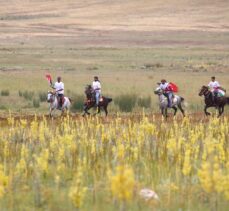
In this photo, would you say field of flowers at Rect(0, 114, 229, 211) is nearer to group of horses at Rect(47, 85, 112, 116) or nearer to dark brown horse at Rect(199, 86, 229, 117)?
group of horses at Rect(47, 85, 112, 116)

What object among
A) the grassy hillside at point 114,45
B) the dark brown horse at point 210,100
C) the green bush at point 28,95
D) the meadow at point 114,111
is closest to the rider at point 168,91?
the meadow at point 114,111

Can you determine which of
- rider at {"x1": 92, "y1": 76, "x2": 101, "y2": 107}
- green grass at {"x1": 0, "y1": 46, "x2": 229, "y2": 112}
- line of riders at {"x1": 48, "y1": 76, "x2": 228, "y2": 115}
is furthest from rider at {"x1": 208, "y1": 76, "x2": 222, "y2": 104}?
rider at {"x1": 92, "y1": 76, "x2": 101, "y2": 107}

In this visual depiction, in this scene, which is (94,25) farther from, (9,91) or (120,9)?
(9,91)

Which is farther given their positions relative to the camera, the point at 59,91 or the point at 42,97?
the point at 42,97

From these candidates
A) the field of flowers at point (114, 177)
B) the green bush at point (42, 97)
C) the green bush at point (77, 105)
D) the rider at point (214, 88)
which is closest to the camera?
the field of flowers at point (114, 177)

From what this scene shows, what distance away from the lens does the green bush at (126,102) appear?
31125 millimetres

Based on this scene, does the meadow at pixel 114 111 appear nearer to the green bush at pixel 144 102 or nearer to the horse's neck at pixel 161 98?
the green bush at pixel 144 102

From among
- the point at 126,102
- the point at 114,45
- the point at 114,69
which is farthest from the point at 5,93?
the point at 114,45

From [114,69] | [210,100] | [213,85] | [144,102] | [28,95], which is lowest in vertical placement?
[114,69]

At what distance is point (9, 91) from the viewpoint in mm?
35594

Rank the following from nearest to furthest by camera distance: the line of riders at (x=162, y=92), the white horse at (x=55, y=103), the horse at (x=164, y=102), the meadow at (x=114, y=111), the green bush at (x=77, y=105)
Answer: the meadow at (x=114, y=111), the horse at (x=164, y=102), the line of riders at (x=162, y=92), the white horse at (x=55, y=103), the green bush at (x=77, y=105)

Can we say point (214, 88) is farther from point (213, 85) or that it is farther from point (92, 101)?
point (92, 101)

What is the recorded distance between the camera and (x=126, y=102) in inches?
1233

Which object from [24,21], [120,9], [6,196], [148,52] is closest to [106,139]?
[6,196]
